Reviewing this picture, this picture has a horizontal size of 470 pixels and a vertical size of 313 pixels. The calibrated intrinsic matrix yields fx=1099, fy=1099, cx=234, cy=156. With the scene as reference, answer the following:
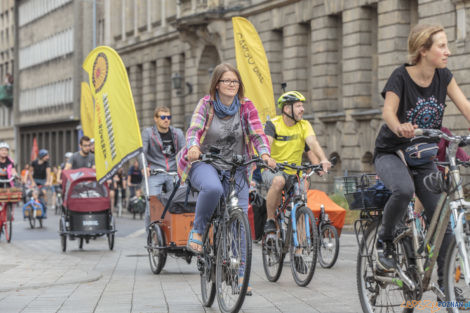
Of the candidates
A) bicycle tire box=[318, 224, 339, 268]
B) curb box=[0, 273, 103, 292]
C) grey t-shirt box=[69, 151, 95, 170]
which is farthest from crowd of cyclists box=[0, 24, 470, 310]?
grey t-shirt box=[69, 151, 95, 170]

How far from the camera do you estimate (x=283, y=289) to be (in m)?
10.2

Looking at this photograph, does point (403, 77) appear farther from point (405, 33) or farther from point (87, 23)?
point (87, 23)

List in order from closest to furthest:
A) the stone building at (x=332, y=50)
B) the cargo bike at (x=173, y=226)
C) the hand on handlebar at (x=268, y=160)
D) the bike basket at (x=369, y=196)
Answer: the bike basket at (x=369, y=196), the hand on handlebar at (x=268, y=160), the cargo bike at (x=173, y=226), the stone building at (x=332, y=50)

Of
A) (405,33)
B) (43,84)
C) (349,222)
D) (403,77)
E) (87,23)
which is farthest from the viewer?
(43,84)

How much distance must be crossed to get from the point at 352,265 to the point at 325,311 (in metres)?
4.25

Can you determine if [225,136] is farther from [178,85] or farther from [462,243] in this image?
[178,85]

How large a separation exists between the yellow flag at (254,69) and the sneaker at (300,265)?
24.6 ft

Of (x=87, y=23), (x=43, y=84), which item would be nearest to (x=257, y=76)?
(x=87, y=23)

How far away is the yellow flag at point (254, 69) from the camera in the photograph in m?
18.5

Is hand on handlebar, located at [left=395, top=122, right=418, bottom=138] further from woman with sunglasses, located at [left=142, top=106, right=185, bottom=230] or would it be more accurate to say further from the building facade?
the building facade

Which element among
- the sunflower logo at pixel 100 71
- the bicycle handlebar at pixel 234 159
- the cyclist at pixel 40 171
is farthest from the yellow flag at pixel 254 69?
the cyclist at pixel 40 171

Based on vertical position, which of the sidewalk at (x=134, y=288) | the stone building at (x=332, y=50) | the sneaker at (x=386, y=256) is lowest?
the sidewalk at (x=134, y=288)

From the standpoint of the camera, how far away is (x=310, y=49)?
3359 cm

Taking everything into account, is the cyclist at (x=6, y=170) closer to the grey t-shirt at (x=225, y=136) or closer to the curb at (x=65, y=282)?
the curb at (x=65, y=282)
